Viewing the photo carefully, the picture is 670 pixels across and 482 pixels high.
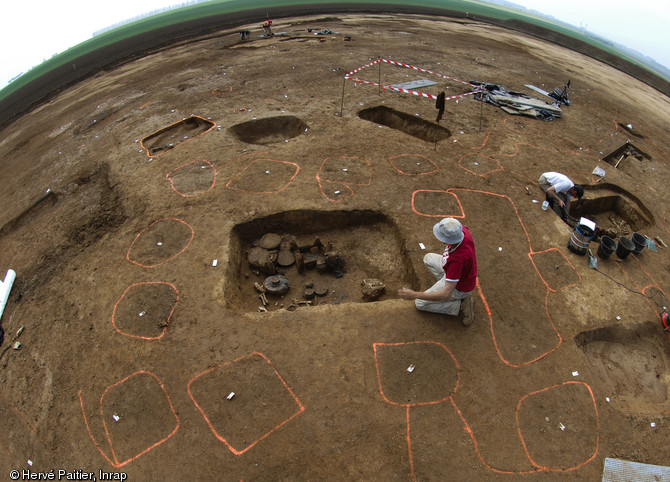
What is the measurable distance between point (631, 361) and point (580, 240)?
2628 mm

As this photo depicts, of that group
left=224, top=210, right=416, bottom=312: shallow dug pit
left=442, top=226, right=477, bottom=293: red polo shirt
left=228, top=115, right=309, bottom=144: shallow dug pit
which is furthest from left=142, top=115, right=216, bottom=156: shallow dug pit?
left=442, top=226, right=477, bottom=293: red polo shirt

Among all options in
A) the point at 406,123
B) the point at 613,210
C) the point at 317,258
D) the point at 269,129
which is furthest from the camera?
the point at 406,123

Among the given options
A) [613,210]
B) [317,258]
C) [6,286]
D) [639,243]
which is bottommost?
[613,210]

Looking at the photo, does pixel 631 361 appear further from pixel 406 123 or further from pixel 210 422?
pixel 406 123

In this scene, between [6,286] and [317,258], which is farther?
[317,258]

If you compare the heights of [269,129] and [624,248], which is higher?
[269,129]

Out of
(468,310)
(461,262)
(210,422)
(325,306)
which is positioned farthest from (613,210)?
(210,422)

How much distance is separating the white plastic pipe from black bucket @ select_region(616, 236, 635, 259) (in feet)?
46.0

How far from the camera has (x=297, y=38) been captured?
24047 millimetres

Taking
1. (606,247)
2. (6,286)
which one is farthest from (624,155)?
(6,286)

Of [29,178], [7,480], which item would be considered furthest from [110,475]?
[29,178]

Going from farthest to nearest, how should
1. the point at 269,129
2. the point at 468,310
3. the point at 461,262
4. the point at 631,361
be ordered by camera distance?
the point at 269,129, the point at 631,361, the point at 468,310, the point at 461,262

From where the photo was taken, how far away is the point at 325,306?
6.12 m

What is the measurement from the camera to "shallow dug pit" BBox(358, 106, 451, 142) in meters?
11.9
